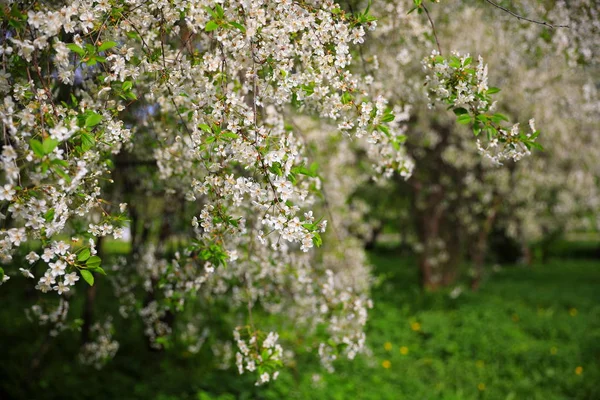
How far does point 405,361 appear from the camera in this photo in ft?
22.9

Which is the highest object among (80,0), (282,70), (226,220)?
(80,0)

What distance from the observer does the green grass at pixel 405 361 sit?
17.2 feet

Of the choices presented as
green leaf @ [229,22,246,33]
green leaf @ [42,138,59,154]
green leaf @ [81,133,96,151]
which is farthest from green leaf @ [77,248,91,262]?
green leaf @ [229,22,246,33]

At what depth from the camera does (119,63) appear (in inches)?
86.5

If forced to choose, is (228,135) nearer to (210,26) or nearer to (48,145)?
(210,26)

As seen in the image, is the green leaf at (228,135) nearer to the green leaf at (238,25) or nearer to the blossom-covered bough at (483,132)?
the green leaf at (238,25)

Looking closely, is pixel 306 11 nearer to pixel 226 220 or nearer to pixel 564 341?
pixel 226 220

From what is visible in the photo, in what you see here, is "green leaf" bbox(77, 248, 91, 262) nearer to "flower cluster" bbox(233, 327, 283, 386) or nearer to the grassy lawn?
"flower cluster" bbox(233, 327, 283, 386)

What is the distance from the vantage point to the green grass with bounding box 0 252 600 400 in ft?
17.2

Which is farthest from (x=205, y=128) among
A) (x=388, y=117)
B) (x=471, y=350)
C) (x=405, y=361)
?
(x=471, y=350)

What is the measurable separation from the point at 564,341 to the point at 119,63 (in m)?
7.67

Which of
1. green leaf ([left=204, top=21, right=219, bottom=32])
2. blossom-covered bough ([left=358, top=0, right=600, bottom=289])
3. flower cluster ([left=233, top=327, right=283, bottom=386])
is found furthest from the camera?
blossom-covered bough ([left=358, top=0, right=600, bottom=289])

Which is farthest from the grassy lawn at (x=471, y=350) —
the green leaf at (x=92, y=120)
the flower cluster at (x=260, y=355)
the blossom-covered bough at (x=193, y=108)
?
the green leaf at (x=92, y=120)

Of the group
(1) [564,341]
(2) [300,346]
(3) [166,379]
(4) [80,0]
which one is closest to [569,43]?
(4) [80,0]
